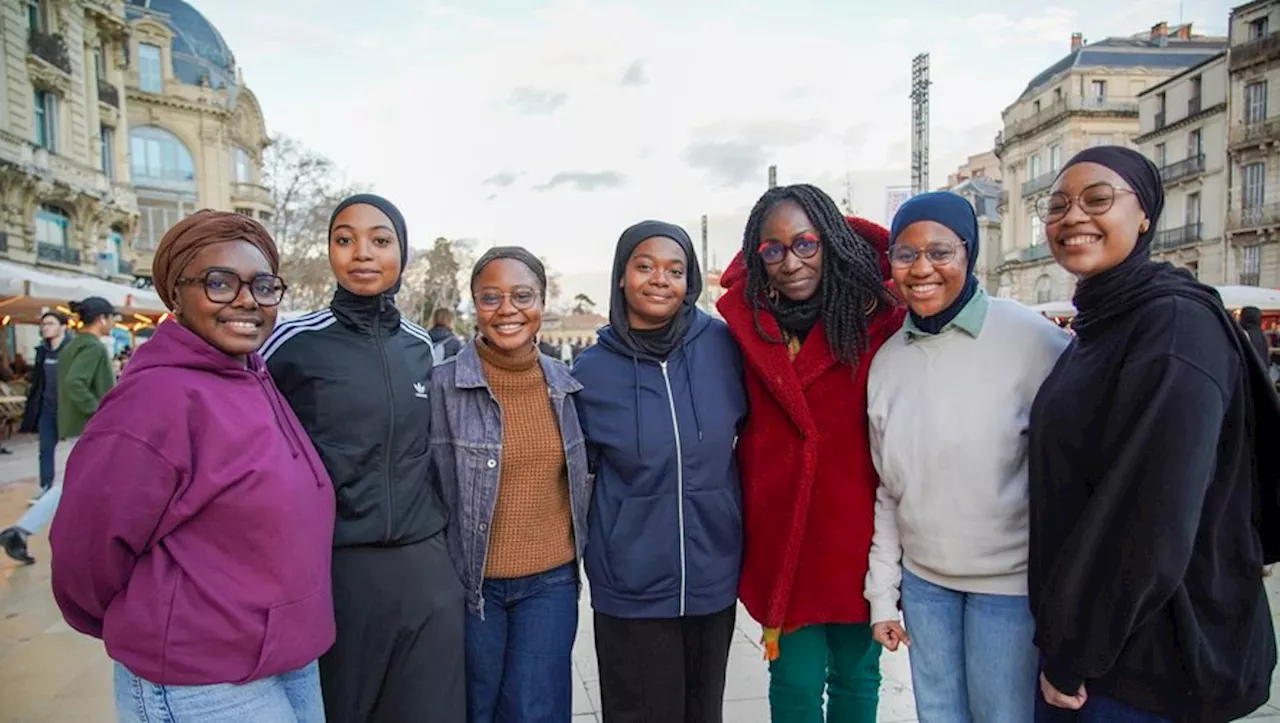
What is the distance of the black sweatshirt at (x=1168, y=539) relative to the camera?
165cm

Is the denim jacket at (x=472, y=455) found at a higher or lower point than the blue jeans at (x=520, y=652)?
higher

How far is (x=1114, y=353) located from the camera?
185cm

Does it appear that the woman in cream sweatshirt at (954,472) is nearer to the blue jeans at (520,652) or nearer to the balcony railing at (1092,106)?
the blue jeans at (520,652)

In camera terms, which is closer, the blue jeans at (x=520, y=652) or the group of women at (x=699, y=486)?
the group of women at (x=699, y=486)

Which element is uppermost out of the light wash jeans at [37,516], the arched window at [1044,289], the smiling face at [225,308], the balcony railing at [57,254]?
the balcony railing at [57,254]

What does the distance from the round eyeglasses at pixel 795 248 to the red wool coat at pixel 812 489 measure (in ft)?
0.94

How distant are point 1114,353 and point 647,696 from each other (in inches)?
75.2

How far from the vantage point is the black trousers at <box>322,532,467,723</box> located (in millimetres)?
2297

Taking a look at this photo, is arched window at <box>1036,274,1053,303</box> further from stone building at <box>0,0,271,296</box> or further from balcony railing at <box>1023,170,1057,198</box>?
stone building at <box>0,0,271,296</box>

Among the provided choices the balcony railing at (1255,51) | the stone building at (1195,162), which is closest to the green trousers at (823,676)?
the stone building at (1195,162)

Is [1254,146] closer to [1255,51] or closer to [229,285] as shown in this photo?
[1255,51]

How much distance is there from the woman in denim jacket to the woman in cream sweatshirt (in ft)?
3.81

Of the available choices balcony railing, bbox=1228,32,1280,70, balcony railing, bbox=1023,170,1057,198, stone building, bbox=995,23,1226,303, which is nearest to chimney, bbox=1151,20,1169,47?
stone building, bbox=995,23,1226,303

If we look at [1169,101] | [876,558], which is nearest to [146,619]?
[876,558]
